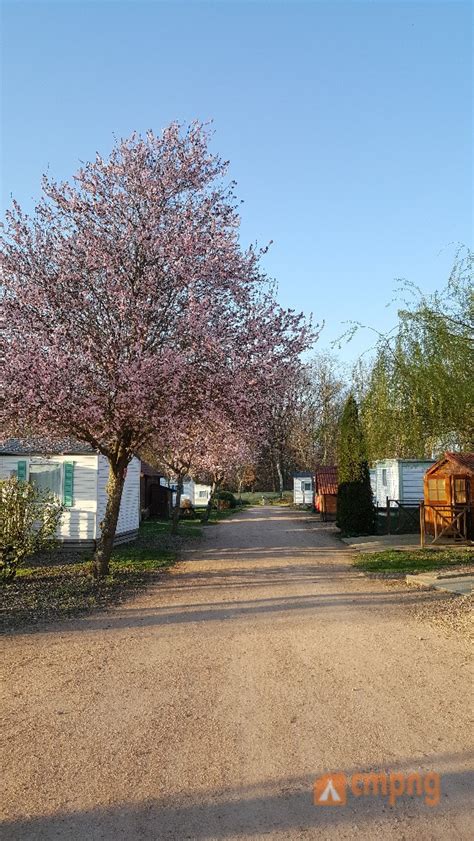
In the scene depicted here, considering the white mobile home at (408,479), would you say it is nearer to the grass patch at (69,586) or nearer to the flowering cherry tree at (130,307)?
the grass patch at (69,586)

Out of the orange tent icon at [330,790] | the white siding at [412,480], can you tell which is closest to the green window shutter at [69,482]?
the orange tent icon at [330,790]

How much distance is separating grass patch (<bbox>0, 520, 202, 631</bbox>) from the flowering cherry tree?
9.04 feet

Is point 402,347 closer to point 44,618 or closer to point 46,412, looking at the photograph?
point 46,412

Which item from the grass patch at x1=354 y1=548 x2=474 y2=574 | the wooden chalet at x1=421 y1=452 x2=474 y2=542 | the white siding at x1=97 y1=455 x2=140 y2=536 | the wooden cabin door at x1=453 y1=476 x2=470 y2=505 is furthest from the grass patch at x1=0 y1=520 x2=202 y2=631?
the wooden cabin door at x1=453 y1=476 x2=470 y2=505

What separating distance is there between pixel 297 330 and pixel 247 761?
28.6ft

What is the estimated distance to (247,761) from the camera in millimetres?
4195

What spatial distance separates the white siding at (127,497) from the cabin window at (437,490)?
32.4 ft

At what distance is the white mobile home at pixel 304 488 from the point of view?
50025 millimetres

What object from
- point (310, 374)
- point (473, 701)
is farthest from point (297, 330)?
point (310, 374)

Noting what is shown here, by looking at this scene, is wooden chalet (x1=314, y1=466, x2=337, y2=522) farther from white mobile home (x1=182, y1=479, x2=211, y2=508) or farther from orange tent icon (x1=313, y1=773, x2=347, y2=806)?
orange tent icon (x1=313, y1=773, x2=347, y2=806)

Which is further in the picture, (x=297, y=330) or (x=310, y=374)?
(x=310, y=374)

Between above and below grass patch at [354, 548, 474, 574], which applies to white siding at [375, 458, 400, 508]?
above

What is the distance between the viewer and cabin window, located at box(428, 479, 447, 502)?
2094cm

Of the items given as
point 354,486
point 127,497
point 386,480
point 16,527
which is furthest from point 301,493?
point 16,527
